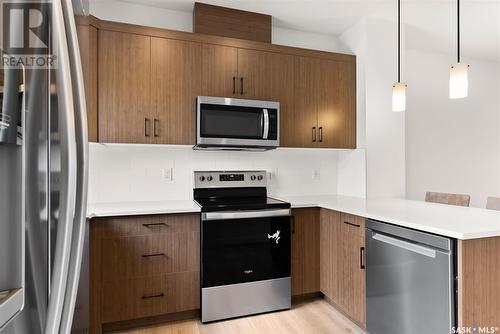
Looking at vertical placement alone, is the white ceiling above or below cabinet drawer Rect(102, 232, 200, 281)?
above

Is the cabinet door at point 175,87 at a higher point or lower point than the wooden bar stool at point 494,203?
higher

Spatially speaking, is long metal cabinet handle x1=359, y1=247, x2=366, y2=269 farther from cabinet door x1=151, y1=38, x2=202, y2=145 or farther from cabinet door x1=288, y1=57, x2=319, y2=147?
cabinet door x1=151, y1=38, x2=202, y2=145

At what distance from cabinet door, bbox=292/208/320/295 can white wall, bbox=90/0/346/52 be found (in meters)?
1.73

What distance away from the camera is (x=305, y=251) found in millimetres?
2441

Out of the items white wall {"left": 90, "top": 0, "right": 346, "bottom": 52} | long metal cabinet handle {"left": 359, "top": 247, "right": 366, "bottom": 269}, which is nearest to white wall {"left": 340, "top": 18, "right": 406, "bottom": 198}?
white wall {"left": 90, "top": 0, "right": 346, "bottom": 52}

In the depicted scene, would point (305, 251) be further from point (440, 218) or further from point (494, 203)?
point (494, 203)

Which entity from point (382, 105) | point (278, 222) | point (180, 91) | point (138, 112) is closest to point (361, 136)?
point (382, 105)

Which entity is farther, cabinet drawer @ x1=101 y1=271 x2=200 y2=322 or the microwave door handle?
the microwave door handle

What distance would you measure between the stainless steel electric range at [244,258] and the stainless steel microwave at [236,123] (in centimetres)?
49

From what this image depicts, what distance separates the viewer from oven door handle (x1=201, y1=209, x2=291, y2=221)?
210 cm

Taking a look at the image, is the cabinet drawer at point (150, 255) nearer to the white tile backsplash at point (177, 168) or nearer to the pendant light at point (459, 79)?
the white tile backsplash at point (177, 168)

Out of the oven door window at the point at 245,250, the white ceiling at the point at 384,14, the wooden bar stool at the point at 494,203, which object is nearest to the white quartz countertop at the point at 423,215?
the oven door window at the point at 245,250

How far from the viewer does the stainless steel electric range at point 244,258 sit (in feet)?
6.97

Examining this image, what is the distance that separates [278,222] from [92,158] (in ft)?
5.24
